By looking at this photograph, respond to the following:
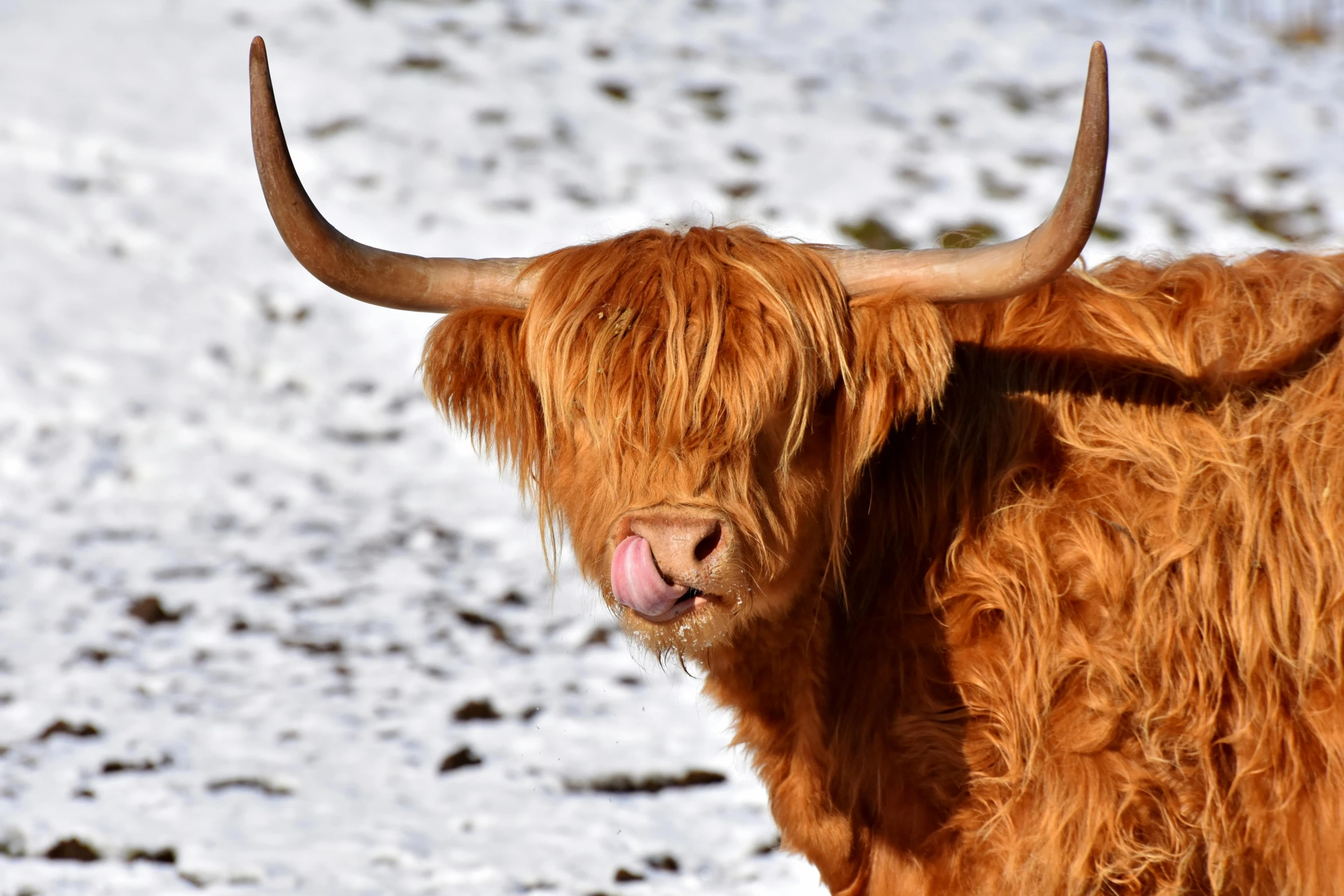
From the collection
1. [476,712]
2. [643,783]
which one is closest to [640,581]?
[643,783]

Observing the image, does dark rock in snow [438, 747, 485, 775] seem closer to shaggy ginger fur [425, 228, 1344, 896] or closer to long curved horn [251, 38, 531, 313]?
shaggy ginger fur [425, 228, 1344, 896]

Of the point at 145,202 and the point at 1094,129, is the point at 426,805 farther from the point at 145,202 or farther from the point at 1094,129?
the point at 145,202

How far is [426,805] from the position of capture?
3.89 metres

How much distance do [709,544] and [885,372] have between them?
47 centimetres

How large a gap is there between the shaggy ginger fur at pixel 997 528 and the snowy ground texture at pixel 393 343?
22.6 inches

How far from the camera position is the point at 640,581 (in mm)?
2152

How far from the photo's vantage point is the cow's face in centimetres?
225

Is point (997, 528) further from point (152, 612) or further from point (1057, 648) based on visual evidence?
point (152, 612)

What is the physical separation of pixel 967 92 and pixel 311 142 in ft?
15.6

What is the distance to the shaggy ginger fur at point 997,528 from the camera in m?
2.35

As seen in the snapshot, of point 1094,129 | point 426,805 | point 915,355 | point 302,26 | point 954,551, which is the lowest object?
point 426,805

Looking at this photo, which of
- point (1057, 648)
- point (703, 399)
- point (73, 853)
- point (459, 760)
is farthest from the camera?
point (459, 760)

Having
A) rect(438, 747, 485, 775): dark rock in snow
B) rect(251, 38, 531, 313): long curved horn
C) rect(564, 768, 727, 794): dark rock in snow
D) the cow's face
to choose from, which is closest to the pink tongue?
the cow's face

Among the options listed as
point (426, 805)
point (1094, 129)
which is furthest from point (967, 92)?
point (1094, 129)
